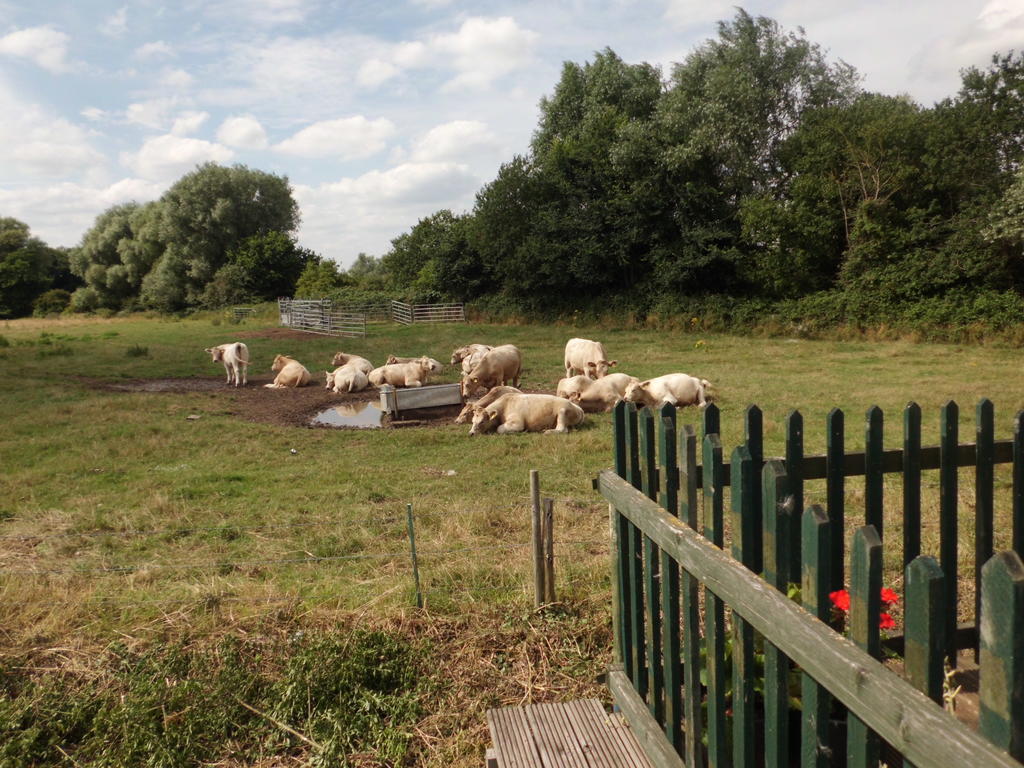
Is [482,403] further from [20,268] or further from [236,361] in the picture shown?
[20,268]

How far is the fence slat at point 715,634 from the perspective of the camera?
230 cm

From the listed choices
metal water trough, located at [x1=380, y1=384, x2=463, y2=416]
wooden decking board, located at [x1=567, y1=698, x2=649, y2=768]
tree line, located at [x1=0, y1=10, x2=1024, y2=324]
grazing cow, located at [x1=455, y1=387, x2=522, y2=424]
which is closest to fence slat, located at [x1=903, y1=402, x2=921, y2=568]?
wooden decking board, located at [x1=567, y1=698, x2=649, y2=768]

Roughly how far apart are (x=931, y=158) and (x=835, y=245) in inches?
172

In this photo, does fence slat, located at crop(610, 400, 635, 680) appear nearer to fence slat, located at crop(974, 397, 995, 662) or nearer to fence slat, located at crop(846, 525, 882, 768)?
fence slat, located at crop(846, 525, 882, 768)

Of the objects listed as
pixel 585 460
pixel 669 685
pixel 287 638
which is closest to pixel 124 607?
pixel 287 638

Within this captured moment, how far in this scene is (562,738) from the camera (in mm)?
3096

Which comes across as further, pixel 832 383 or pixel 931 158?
pixel 931 158

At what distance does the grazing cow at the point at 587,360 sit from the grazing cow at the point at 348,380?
500cm

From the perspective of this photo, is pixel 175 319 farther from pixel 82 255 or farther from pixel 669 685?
pixel 669 685

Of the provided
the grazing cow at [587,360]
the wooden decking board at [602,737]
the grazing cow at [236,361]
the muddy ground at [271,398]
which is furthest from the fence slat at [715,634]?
the grazing cow at [236,361]

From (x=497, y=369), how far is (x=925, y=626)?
578 inches

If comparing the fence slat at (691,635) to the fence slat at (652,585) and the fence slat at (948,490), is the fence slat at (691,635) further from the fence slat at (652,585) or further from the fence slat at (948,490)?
the fence slat at (948,490)

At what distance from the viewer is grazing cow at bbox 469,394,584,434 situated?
11.7 m

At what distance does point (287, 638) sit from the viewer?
430 cm
